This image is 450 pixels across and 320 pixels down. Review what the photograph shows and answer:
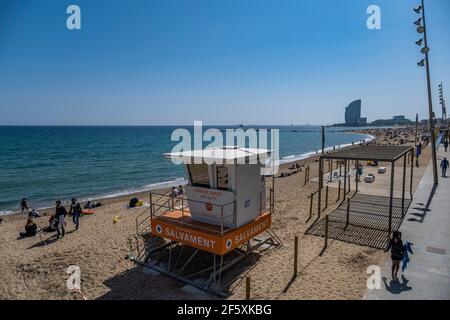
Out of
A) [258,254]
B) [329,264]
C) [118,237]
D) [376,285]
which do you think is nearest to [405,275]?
[376,285]

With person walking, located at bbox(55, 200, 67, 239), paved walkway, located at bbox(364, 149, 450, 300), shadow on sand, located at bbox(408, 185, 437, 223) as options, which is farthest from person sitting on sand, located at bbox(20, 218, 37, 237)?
shadow on sand, located at bbox(408, 185, 437, 223)

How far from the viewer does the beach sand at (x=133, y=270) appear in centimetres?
829

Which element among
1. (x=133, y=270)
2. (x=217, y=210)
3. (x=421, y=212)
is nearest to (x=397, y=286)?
(x=217, y=210)

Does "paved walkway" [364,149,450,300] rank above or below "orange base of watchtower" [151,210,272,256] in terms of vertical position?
below

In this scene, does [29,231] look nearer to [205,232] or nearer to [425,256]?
[205,232]

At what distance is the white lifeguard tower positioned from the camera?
8.73 metres

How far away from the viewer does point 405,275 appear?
27.8 feet

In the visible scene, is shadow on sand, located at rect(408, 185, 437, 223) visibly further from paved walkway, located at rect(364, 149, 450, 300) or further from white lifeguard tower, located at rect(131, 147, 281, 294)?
white lifeguard tower, located at rect(131, 147, 281, 294)

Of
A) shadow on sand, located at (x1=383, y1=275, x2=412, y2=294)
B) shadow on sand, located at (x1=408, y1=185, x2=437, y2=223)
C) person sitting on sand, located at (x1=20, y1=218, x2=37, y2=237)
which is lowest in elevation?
person sitting on sand, located at (x1=20, y1=218, x2=37, y2=237)

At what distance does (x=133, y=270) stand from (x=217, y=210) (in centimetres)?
361

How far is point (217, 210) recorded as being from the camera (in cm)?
929

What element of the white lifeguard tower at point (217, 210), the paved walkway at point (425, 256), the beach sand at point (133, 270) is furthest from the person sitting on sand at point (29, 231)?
the paved walkway at point (425, 256)

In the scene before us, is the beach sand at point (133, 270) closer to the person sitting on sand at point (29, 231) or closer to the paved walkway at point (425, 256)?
the person sitting on sand at point (29, 231)

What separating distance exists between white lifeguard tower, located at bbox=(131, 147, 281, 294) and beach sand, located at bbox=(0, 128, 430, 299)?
761 mm
